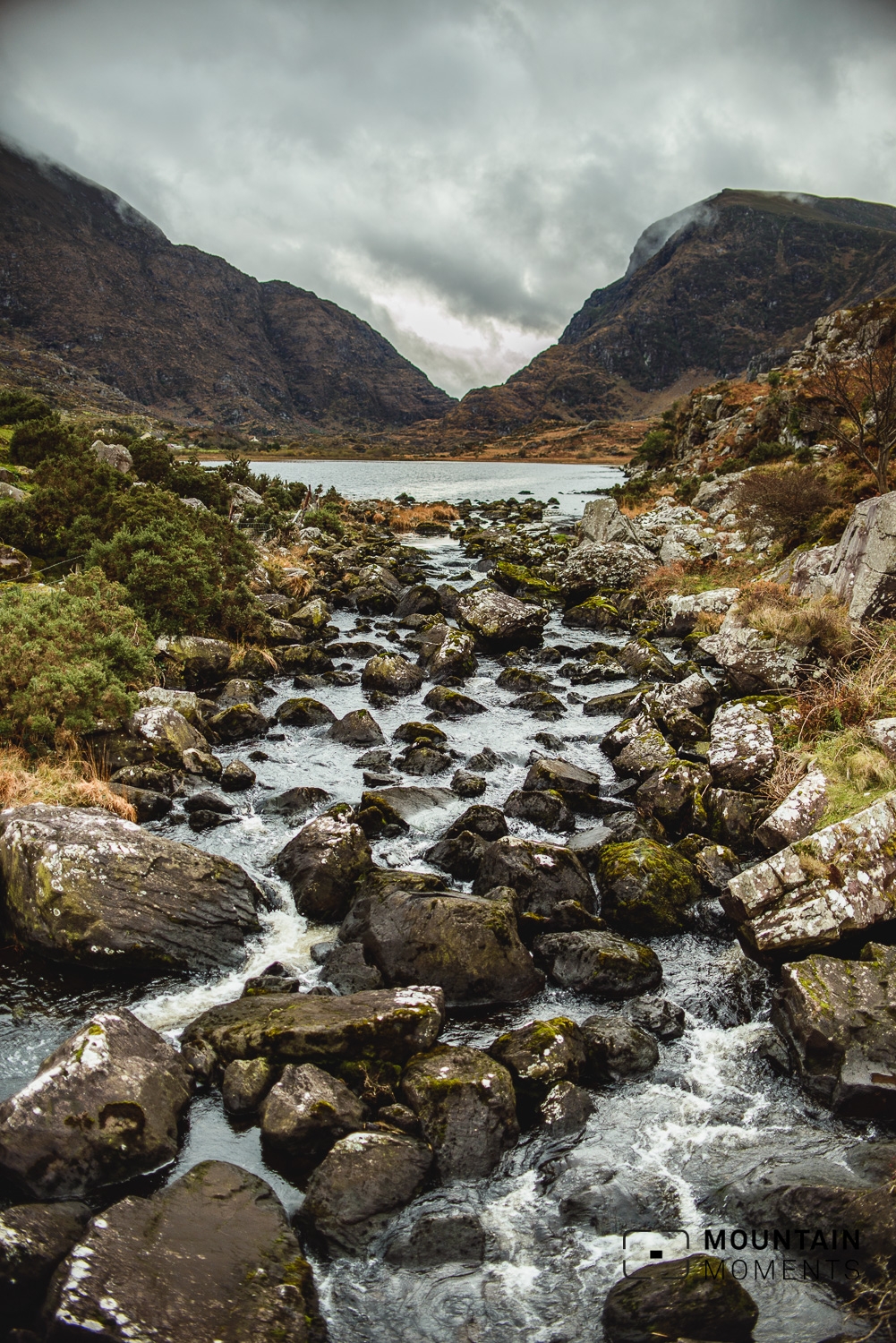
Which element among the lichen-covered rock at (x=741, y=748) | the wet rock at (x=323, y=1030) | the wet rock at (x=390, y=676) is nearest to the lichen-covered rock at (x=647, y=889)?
the lichen-covered rock at (x=741, y=748)

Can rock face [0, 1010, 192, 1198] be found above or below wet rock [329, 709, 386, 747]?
below

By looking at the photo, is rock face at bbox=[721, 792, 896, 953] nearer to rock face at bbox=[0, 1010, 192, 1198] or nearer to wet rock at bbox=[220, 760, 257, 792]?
rock face at bbox=[0, 1010, 192, 1198]

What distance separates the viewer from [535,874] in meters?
10.4

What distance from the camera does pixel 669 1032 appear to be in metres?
8.16

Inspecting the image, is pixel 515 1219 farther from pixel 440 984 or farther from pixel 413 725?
pixel 413 725

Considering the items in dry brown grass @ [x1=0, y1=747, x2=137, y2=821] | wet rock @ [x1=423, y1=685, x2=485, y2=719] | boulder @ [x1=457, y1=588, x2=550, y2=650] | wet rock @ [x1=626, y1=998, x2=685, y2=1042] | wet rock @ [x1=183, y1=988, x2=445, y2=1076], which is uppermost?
boulder @ [x1=457, y1=588, x2=550, y2=650]

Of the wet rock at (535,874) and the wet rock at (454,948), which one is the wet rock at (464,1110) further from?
the wet rock at (535,874)

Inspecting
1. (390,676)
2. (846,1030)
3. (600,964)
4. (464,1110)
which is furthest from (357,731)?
(846,1030)

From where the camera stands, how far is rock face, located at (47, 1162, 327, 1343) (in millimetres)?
4555

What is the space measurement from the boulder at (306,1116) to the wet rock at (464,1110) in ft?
2.16

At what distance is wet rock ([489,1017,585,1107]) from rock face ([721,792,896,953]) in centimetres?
302

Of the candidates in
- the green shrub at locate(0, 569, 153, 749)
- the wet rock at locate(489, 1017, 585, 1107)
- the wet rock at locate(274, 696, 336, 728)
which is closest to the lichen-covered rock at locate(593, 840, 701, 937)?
the wet rock at locate(489, 1017, 585, 1107)

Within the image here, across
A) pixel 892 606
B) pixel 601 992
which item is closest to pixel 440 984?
pixel 601 992

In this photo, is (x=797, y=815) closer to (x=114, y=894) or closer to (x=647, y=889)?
(x=647, y=889)
